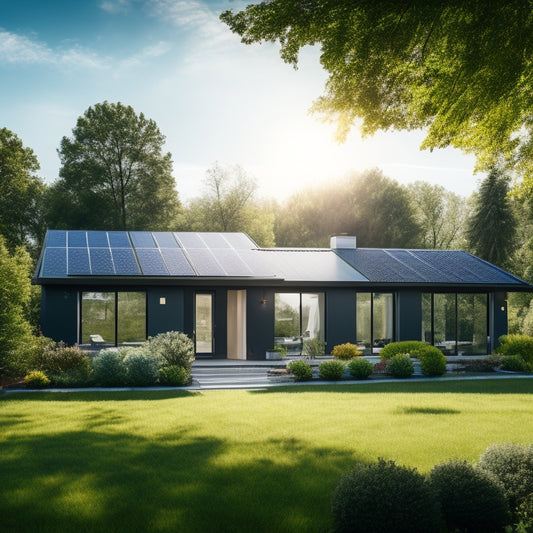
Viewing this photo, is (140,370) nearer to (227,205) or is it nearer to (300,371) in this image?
(300,371)

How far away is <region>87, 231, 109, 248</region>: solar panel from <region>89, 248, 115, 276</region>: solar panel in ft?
1.79

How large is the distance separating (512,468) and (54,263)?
51.5 feet

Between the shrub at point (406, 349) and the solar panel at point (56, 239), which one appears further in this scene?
the solar panel at point (56, 239)

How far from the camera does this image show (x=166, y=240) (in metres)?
22.3

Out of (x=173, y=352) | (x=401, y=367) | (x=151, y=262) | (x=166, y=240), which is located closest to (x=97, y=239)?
(x=166, y=240)

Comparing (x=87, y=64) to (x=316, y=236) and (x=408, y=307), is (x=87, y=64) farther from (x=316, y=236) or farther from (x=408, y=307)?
(x=316, y=236)

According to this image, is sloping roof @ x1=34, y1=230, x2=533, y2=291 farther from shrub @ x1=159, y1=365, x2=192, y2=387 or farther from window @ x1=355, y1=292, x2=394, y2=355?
shrub @ x1=159, y1=365, x2=192, y2=387

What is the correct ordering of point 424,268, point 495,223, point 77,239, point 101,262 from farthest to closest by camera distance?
point 495,223 < point 424,268 < point 77,239 < point 101,262

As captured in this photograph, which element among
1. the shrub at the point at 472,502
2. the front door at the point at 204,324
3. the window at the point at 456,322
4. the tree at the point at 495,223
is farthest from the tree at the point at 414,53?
the tree at the point at 495,223

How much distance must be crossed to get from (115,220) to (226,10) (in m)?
31.3

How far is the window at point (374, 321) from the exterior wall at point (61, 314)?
366 inches

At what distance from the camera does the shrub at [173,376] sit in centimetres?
1470

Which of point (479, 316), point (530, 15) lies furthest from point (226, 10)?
point (479, 316)

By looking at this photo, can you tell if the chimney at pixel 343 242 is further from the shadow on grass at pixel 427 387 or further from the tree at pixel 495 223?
the tree at pixel 495 223
